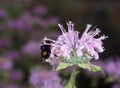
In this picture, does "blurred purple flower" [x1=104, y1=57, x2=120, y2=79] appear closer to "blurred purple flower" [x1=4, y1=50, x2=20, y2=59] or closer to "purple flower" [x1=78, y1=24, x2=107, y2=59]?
"blurred purple flower" [x1=4, y1=50, x2=20, y2=59]

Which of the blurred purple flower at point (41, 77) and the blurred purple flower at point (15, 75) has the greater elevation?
the blurred purple flower at point (15, 75)

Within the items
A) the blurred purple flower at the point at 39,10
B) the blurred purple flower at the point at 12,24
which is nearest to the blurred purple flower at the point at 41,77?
the blurred purple flower at the point at 12,24

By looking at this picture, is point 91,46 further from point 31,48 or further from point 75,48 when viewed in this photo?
point 31,48

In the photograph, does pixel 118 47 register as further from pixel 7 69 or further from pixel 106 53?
pixel 7 69

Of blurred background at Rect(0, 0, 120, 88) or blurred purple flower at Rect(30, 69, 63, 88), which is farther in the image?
blurred background at Rect(0, 0, 120, 88)

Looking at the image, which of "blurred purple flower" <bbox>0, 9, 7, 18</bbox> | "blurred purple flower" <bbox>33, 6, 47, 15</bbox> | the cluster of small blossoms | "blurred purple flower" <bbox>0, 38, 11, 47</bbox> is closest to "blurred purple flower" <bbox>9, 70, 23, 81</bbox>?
"blurred purple flower" <bbox>0, 38, 11, 47</bbox>

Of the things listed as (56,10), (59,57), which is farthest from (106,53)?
(59,57)

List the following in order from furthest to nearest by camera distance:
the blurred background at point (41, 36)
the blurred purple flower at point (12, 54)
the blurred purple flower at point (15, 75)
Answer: the blurred purple flower at point (12, 54) < the blurred purple flower at point (15, 75) < the blurred background at point (41, 36)

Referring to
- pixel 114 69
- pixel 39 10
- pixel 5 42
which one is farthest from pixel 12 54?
pixel 114 69

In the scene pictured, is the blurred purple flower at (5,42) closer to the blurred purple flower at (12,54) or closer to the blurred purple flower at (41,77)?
the blurred purple flower at (12,54)
